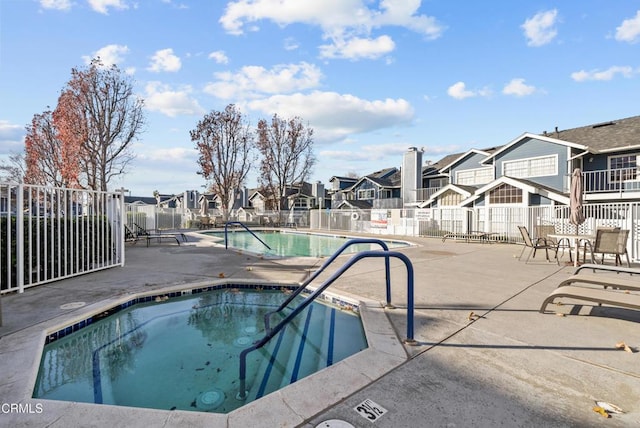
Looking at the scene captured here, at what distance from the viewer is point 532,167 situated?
2083cm

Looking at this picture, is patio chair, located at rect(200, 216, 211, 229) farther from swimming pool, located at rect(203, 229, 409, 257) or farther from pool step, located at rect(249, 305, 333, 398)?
pool step, located at rect(249, 305, 333, 398)

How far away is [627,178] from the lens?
688 inches

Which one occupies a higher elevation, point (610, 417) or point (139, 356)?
point (610, 417)

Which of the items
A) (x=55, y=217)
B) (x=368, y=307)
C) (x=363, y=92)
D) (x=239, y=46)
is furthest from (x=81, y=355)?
(x=363, y=92)

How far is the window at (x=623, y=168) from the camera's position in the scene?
17.3 m

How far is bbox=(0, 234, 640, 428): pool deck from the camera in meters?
2.05

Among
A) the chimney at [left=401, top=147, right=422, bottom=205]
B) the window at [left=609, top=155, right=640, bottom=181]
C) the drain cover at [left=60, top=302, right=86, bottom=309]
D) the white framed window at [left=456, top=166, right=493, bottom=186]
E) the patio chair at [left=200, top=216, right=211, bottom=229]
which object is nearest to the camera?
the drain cover at [left=60, top=302, right=86, bottom=309]

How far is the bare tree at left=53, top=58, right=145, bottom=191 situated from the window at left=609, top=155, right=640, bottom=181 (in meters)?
29.0

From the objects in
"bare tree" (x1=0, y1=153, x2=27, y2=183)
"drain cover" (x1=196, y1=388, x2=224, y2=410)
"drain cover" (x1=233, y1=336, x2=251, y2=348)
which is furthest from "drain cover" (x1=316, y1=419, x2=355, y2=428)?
"bare tree" (x1=0, y1=153, x2=27, y2=183)

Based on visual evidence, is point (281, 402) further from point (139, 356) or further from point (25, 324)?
point (25, 324)

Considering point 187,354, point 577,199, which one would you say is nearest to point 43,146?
point 187,354

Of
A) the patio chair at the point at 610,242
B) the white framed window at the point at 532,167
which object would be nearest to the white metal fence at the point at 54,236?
the patio chair at the point at 610,242

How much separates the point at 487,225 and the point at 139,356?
18.6m

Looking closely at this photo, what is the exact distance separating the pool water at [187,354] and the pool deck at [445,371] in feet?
1.27
